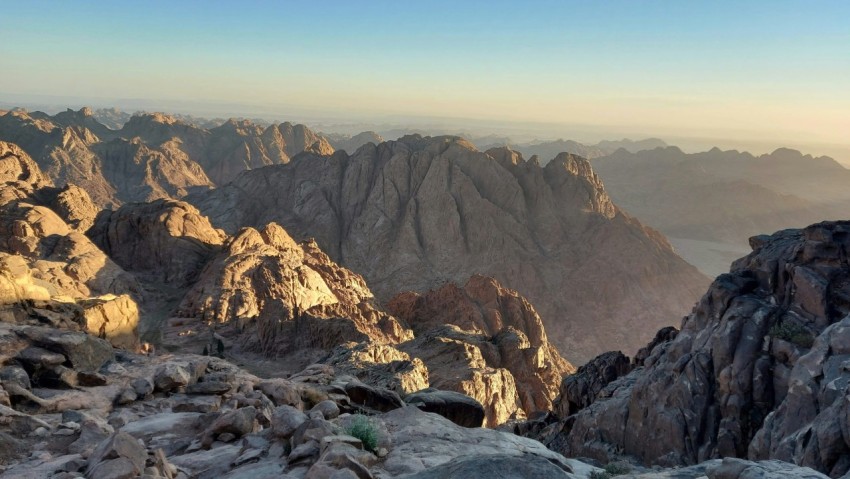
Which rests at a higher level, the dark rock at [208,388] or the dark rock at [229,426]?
the dark rock at [229,426]

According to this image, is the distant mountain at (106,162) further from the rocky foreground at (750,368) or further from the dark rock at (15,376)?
the dark rock at (15,376)

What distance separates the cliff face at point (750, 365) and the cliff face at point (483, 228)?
66405 millimetres

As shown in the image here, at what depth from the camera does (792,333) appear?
1812cm

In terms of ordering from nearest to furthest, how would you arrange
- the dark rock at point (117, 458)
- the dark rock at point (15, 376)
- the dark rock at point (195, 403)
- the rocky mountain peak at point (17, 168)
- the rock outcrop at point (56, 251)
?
the dark rock at point (117, 458)
the dark rock at point (15, 376)
the dark rock at point (195, 403)
the rock outcrop at point (56, 251)
the rocky mountain peak at point (17, 168)

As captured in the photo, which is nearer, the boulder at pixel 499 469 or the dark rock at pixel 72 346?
the boulder at pixel 499 469

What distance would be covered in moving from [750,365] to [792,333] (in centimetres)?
175

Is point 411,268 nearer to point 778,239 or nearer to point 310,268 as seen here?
point 310,268

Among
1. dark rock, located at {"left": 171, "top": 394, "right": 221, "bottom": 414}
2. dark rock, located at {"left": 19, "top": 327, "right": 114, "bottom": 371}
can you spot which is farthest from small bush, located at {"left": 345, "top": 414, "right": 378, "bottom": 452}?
dark rock, located at {"left": 19, "top": 327, "right": 114, "bottom": 371}

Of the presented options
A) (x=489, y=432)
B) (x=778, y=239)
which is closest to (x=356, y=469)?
(x=489, y=432)

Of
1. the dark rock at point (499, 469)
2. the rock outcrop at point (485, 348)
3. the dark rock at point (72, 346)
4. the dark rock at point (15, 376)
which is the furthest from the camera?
the rock outcrop at point (485, 348)

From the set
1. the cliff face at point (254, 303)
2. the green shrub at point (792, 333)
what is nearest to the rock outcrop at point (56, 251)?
the cliff face at point (254, 303)

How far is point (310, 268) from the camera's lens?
62.8 m

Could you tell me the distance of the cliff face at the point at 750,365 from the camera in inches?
604

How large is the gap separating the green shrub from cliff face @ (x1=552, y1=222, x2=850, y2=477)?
3 centimetres
